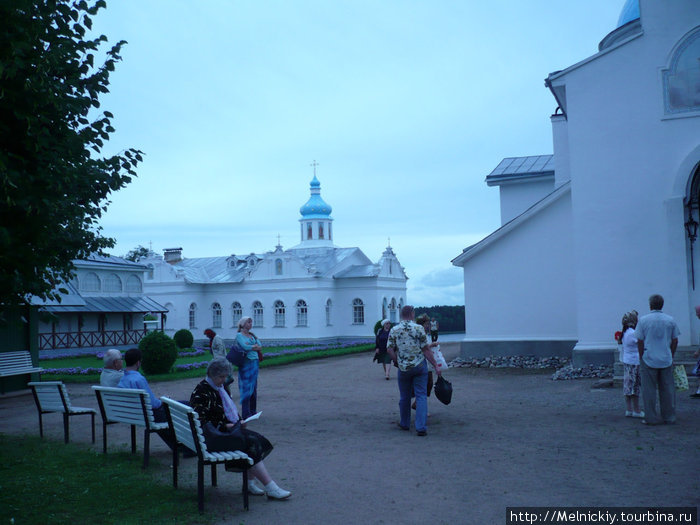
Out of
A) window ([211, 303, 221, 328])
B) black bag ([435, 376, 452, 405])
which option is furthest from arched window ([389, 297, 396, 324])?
black bag ([435, 376, 452, 405])

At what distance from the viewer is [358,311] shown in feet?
157

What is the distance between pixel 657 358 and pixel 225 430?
6.80 meters

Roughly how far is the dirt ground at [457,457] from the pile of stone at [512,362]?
514 centimetres

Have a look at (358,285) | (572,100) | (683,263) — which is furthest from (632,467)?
(358,285)

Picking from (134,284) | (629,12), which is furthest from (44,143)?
(134,284)

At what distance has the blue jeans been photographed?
10.5m

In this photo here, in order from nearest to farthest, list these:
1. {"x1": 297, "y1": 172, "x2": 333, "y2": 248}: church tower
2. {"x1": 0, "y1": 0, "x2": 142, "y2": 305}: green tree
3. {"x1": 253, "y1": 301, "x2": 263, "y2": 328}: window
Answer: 1. {"x1": 0, "y1": 0, "x2": 142, "y2": 305}: green tree
2. {"x1": 253, "y1": 301, "x2": 263, "y2": 328}: window
3. {"x1": 297, "y1": 172, "x2": 333, "y2": 248}: church tower

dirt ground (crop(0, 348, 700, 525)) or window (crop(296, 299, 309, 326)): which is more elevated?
window (crop(296, 299, 309, 326))

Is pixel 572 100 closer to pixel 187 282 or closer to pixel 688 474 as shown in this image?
pixel 688 474

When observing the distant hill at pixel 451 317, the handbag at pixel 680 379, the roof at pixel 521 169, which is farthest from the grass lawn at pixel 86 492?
the distant hill at pixel 451 317

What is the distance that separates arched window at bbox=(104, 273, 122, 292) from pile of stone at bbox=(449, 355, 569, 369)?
27859 millimetres

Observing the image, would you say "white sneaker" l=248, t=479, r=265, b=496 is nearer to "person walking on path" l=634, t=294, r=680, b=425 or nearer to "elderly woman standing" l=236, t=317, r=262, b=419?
"elderly woman standing" l=236, t=317, r=262, b=419

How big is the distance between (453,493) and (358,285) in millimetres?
40479

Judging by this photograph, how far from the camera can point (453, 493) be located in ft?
23.2
